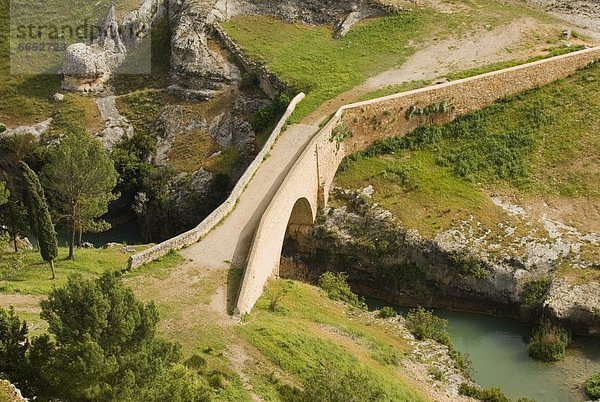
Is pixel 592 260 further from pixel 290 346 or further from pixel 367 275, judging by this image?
pixel 290 346

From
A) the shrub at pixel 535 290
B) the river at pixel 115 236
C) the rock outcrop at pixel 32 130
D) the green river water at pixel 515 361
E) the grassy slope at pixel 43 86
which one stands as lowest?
the green river water at pixel 515 361

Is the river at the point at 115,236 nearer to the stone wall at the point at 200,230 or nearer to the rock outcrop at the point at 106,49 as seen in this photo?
the stone wall at the point at 200,230

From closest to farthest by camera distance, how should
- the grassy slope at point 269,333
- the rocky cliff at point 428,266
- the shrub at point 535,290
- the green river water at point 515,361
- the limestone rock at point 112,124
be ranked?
the grassy slope at point 269,333
the green river water at point 515,361
the rocky cliff at point 428,266
the shrub at point 535,290
the limestone rock at point 112,124

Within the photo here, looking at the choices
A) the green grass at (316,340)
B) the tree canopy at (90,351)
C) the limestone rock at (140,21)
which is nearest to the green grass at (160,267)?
the green grass at (316,340)

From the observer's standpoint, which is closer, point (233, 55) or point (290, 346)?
point (290, 346)

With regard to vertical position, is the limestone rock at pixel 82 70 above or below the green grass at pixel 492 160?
above

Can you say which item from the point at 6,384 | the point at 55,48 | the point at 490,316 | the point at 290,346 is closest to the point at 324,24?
the point at 55,48

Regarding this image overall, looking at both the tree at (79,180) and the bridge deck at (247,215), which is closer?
the bridge deck at (247,215)
